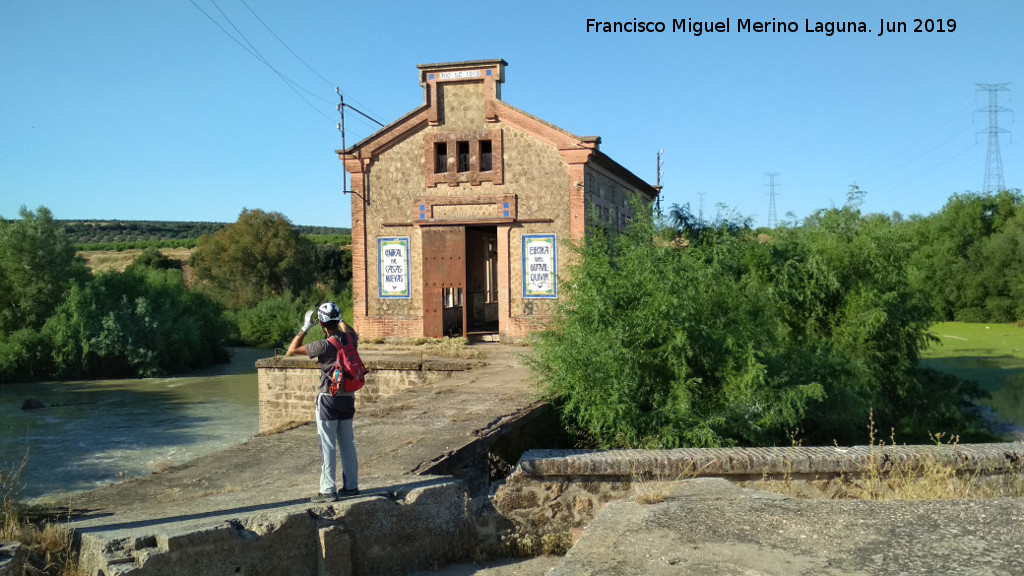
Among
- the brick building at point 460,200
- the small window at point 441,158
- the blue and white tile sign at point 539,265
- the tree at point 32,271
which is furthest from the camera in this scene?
the tree at point 32,271

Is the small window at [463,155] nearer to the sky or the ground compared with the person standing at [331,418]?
nearer to the sky

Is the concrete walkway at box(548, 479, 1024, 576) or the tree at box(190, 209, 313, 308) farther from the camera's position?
the tree at box(190, 209, 313, 308)

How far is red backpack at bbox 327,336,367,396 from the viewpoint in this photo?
18.9 feet

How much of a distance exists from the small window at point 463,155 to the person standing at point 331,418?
40.1 feet

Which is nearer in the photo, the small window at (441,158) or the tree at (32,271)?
the small window at (441,158)

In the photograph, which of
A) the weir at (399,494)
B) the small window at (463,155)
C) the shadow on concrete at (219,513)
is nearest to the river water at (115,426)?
the weir at (399,494)

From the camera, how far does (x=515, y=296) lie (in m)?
17.6

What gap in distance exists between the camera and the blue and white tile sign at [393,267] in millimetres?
18000

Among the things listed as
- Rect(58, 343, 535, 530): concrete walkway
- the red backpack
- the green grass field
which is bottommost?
the green grass field

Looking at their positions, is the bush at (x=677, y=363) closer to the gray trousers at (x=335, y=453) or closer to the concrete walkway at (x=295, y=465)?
the concrete walkway at (x=295, y=465)

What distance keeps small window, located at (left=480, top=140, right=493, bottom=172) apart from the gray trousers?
12372 millimetres

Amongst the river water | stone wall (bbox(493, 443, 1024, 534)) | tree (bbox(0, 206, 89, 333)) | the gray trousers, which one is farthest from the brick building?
tree (bbox(0, 206, 89, 333))

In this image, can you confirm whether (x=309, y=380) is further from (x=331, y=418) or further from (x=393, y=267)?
(x=331, y=418)

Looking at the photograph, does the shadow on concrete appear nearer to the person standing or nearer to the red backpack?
the person standing
